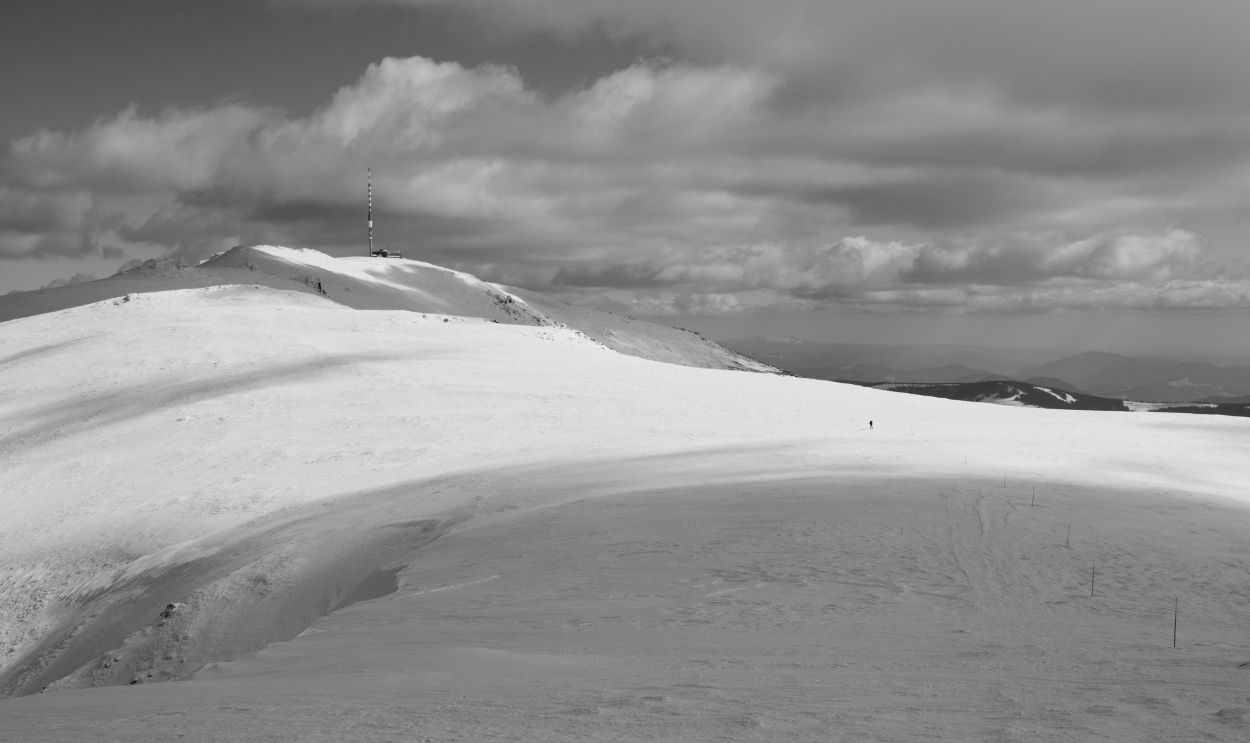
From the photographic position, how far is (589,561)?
43.3ft

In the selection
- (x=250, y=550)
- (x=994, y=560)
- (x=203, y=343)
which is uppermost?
(x=203, y=343)

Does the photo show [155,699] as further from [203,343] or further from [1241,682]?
[203,343]

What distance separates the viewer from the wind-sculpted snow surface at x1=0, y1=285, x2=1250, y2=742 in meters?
6.70

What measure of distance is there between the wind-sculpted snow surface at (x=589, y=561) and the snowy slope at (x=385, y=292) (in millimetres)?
29862

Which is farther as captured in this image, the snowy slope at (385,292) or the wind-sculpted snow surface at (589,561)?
the snowy slope at (385,292)

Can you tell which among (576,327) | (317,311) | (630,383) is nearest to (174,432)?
(630,383)

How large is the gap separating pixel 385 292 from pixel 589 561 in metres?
82.5

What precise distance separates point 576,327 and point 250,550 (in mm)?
95714

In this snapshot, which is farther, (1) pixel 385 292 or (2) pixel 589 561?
(1) pixel 385 292

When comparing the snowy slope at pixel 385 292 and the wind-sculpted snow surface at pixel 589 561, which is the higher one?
the snowy slope at pixel 385 292

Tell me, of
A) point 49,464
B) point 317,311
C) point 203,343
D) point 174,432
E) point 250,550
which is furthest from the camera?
point 317,311

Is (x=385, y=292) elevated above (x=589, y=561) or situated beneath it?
elevated above

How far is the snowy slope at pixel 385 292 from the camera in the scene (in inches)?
2448

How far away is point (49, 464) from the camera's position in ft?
82.0
